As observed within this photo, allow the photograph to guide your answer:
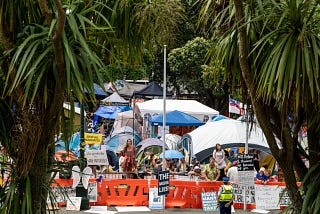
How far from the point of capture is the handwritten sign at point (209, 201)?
17.5 metres

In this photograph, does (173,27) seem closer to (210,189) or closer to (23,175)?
(23,175)

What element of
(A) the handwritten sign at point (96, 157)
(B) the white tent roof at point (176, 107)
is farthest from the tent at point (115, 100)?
(A) the handwritten sign at point (96, 157)

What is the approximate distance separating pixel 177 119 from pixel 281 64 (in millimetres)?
22835

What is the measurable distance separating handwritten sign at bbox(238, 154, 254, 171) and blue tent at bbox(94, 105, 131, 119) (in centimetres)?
2011

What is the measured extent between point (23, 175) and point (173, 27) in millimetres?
1821

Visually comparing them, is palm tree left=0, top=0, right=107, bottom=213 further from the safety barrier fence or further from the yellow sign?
the yellow sign

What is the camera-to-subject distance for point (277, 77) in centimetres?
508

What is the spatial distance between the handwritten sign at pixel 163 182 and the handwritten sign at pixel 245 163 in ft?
7.78

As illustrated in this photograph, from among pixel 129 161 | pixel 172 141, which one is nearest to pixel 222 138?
pixel 172 141

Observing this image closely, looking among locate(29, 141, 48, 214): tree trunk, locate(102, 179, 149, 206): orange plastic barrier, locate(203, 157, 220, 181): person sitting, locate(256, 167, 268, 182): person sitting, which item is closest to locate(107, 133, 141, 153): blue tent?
locate(203, 157, 220, 181): person sitting

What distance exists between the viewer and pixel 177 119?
27906 millimetres

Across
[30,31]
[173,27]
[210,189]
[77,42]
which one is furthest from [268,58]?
[210,189]

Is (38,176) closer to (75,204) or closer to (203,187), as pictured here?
(75,204)

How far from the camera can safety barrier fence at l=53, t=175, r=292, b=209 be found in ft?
59.3
